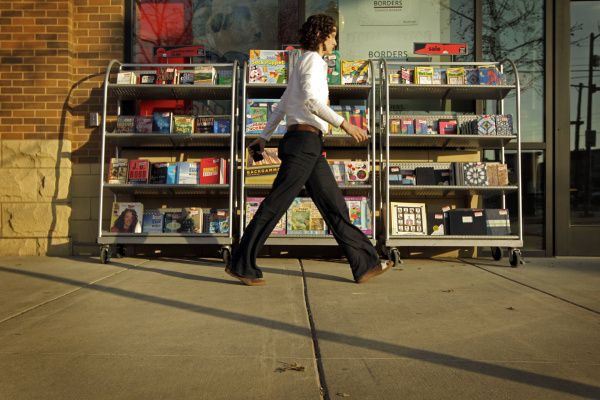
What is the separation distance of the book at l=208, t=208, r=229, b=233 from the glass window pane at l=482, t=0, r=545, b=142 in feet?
11.3

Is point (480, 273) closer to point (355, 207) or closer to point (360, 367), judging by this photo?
point (355, 207)

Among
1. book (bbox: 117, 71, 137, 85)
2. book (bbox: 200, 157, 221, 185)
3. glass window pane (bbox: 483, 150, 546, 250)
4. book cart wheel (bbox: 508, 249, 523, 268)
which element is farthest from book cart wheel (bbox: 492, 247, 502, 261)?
book (bbox: 117, 71, 137, 85)

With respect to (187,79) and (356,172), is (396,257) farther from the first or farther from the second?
(187,79)

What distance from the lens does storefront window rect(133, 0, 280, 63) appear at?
688cm

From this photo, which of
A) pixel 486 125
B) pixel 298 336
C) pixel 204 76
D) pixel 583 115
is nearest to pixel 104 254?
pixel 204 76

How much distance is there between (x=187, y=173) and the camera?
20.7ft

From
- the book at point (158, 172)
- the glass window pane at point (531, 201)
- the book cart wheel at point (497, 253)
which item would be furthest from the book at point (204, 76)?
the book cart wheel at point (497, 253)

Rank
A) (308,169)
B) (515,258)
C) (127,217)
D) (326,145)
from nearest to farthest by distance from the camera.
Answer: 1. (308,169)
2. (515,258)
3. (127,217)
4. (326,145)

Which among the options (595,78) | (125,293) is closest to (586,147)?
(595,78)

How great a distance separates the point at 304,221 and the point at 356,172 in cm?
73

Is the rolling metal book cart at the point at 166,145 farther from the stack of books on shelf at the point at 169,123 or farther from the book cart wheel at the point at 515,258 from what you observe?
the book cart wheel at the point at 515,258

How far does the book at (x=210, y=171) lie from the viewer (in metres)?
6.28

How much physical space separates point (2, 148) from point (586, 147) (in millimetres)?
6556

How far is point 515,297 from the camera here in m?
4.31
